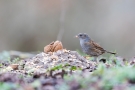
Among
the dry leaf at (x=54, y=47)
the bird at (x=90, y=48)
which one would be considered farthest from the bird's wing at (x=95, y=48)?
the dry leaf at (x=54, y=47)

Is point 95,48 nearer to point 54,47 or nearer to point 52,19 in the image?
point 54,47

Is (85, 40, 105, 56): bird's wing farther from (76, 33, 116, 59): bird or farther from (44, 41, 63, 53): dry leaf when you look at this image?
(44, 41, 63, 53): dry leaf

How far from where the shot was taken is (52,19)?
19.0 meters

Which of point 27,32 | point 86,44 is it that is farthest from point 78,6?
point 86,44

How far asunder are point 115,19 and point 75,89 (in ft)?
43.2

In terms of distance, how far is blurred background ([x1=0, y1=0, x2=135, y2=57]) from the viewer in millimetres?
18125

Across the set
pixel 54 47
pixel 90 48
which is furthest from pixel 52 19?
pixel 54 47

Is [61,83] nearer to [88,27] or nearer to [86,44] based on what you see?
[86,44]

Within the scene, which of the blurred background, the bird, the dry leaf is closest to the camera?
the dry leaf

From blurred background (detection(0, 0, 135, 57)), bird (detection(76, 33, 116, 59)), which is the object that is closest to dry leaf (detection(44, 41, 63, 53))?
bird (detection(76, 33, 116, 59))

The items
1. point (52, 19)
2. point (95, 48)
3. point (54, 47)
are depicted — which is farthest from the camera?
point (52, 19)

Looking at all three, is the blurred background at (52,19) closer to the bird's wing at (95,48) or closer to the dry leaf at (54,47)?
the bird's wing at (95,48)

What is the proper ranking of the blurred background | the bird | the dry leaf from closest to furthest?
the dry leaf → the bird → the blurred background

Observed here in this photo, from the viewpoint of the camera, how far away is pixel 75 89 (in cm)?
489
